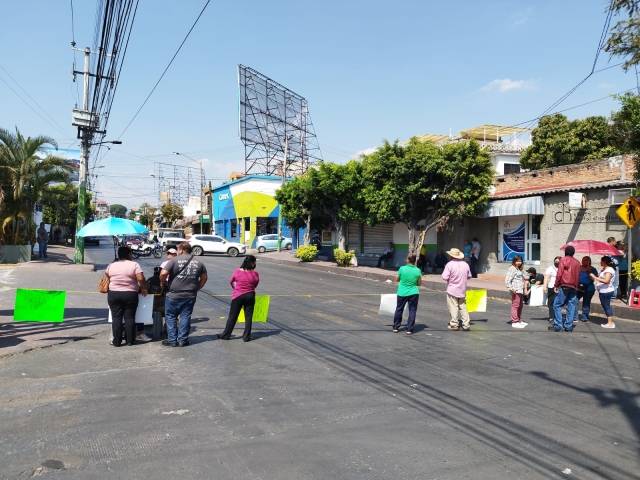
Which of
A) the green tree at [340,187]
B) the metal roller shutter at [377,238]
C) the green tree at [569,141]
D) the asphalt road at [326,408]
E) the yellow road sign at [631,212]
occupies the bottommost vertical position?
the asphalt road at [326,408]

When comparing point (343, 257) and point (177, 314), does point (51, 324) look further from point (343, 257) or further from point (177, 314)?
point (343, 257)

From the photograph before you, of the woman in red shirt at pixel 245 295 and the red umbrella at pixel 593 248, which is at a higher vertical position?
the red umbrella at pixel 593 248

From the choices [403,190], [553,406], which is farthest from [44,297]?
[403,190]

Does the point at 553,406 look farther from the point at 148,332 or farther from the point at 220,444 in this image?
the point at 148,332

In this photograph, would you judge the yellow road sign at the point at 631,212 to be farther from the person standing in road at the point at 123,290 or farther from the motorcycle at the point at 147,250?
the motorcycle at the point at 147,250

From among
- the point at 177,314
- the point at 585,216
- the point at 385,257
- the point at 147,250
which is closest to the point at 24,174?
the point at 147,250

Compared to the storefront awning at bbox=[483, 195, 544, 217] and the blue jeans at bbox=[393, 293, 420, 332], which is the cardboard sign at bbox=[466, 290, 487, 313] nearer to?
the blue jeans at bbox=[393, 293, 420, 332]

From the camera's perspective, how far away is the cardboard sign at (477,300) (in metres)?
11.5

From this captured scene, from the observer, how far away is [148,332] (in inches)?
380

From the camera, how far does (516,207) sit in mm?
20016

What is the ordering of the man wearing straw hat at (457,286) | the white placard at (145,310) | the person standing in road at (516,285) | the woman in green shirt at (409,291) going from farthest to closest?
the person standing in road at (516,285) < the man wearing straw hat at (457,286) < the woman in green shirt at (409,291) < the white placard at (145,310)

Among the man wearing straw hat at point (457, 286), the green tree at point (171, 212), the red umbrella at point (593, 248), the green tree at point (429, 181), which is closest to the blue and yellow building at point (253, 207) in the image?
the green tree at point (429, 181)

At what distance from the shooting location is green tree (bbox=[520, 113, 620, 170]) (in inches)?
1075

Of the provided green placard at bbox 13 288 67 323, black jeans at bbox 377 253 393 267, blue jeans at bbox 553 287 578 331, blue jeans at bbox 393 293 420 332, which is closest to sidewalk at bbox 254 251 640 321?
black jeans at bbox 377 253 393 267
